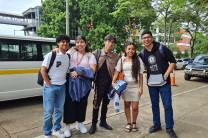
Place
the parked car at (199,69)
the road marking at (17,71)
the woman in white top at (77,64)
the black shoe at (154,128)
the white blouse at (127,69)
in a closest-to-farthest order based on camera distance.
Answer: the woman in white top at (77,64) < the white blouse at (127,69) < the black shoe at (154,128) < the road marking at (17,71) < the parked car at (199,69)

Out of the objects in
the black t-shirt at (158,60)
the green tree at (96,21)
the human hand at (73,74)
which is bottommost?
the human hand at (73,74)

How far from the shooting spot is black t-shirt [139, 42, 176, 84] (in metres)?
3.12

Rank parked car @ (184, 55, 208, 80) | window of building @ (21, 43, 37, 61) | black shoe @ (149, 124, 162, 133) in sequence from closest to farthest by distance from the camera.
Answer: black shoe @ (149, 124, 162, 133)
window of building @ (21, 43, 37, 61)
parked car @ (184, 55, 208, 80)

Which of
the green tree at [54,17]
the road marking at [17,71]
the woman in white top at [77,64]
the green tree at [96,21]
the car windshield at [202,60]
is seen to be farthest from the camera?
the green tree at [54,17]

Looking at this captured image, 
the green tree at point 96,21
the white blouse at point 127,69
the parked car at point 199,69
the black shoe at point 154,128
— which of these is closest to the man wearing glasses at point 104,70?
the white blouse at point 127,69

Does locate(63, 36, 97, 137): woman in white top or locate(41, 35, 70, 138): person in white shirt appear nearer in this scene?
locate(41, 35, 70, 138): person in white shirt

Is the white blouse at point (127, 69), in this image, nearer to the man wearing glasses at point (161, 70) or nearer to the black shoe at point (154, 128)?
the man wearing glasses at point (161, 70)

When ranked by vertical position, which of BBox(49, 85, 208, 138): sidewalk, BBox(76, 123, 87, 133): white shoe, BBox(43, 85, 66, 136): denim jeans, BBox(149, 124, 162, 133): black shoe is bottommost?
BBox(49, 85, 208, 138): sidewalk

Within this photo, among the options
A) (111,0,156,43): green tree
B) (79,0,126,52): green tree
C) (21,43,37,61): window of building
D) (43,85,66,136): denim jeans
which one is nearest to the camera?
(43,85,66,136): denim jeans

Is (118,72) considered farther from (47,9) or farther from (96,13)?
(47,9)

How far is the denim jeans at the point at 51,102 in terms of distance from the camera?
2.71 metres

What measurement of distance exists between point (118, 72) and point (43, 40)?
3.20 m

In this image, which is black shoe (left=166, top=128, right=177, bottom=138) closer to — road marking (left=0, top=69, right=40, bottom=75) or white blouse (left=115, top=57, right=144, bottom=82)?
white blouse (left=115, top=57, right=144, bottom=82)

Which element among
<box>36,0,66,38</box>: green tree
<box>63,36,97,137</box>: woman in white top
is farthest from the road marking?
<box>36,0,66,38</box>: green tree
